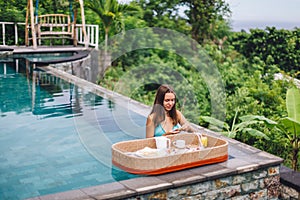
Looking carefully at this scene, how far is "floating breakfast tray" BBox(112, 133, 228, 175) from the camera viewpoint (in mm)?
2947

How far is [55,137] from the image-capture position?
162 inches

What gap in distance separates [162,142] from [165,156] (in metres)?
0.32

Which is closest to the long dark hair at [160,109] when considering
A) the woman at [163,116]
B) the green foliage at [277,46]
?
the woman at [163,116]

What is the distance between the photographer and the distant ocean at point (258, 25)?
13164 millimetres

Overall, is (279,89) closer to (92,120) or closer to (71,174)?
(92,120)

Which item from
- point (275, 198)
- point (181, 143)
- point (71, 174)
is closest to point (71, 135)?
point (71, 174)

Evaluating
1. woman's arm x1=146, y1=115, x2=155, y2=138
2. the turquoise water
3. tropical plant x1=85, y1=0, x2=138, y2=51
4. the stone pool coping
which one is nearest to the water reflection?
the turquoise water

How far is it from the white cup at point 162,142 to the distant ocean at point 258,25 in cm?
1073

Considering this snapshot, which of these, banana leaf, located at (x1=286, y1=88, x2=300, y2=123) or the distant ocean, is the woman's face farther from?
the distant ocean

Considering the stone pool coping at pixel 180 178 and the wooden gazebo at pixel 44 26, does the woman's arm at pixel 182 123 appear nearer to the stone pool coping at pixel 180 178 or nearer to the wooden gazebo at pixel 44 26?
the stone pool coping at pixel 180 178

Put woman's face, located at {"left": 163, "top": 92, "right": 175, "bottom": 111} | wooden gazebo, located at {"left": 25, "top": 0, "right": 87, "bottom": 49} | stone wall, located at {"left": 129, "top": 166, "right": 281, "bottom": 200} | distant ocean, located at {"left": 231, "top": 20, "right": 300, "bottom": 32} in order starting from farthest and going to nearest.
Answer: distant ocean, located at {"left": 231, "top": 20, "right": 300, "bottom": 32}
wooden gazebo, located at {"left": 25, "top": 0, "right": 87, "bottom": 49}
woman's face, located at {"left": 163, "top": 92, "right": 175, "bottom": 111}
stone wall, located at {"left": 129, "top": 166, "right": 281, "bottom": 200}

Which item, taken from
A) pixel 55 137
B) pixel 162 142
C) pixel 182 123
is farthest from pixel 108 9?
pixel 162 142

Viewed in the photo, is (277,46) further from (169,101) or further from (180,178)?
(180,178)

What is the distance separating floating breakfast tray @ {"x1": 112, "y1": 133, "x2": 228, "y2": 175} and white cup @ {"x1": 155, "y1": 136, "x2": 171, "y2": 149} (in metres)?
0.04
